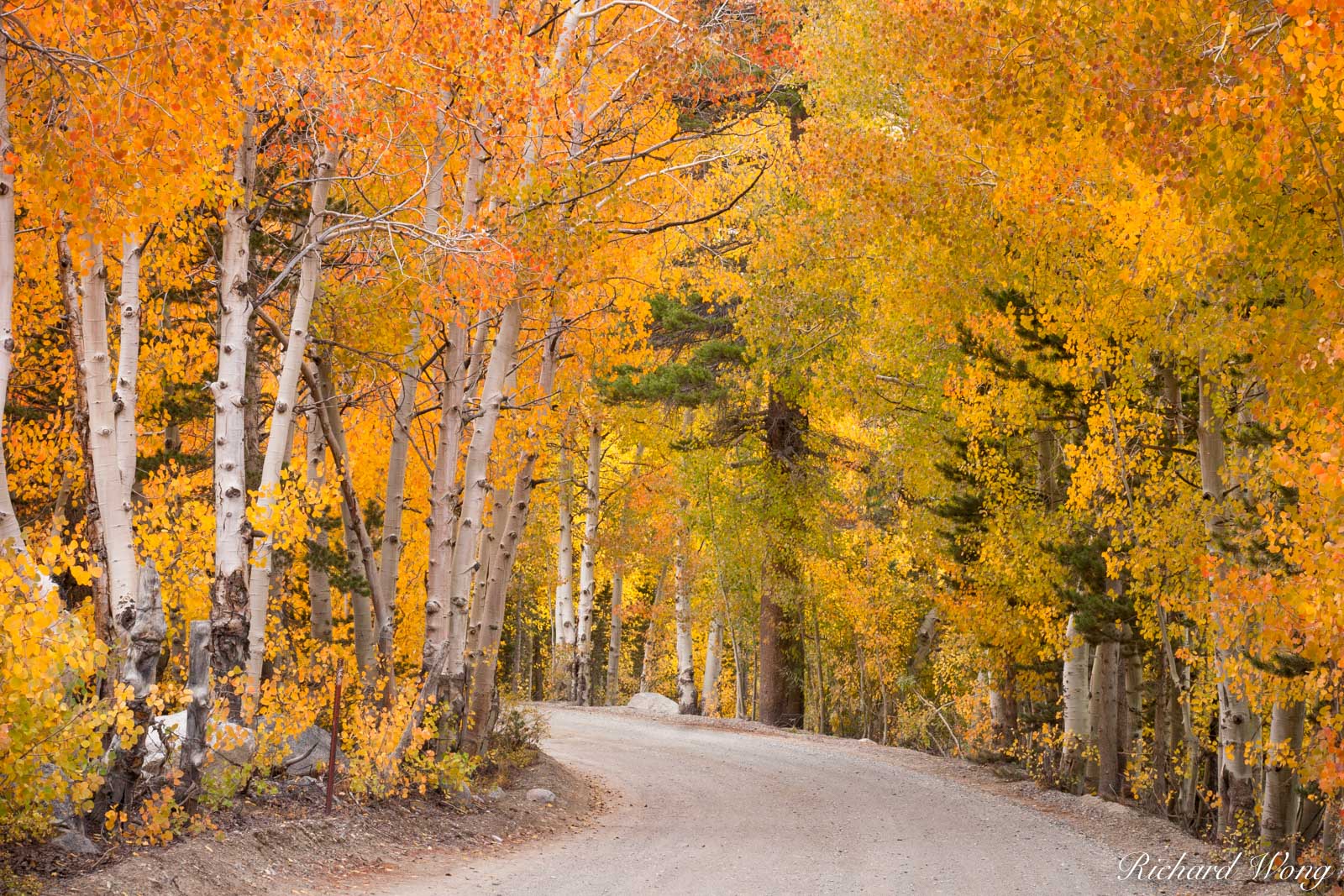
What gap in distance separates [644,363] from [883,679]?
474 inches

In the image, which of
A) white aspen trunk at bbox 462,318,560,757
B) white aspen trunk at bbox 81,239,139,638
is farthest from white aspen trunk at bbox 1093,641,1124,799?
white aspen trunk at bbox 81,239,139,638

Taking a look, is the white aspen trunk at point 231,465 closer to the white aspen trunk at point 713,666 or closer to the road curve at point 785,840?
the road curve at point 785,840

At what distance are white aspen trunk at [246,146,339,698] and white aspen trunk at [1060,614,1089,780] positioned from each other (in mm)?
9386

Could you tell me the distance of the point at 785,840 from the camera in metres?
10.3

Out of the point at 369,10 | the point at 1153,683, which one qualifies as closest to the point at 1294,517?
the point at 369,10

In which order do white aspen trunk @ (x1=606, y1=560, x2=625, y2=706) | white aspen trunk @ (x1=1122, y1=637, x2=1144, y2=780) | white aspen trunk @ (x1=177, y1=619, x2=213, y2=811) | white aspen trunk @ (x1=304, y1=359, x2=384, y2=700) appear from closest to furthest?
white aspen trunk @ (x1=177, y1=619, x2=213, y2=811) → white aspen trunk @ (x1=304, y1=359, x2=384, y2=700) → white aspen trunk @ (x1=1122, y1=637, x2=1144, y2=780) → white aspen trunk @ (x1=606, y1=560, x2=625, y2=706)

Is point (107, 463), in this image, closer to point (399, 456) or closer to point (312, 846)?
point (312, 846)

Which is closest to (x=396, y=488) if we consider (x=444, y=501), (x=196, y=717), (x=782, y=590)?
(x=444, y=501)

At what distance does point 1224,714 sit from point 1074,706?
398cm

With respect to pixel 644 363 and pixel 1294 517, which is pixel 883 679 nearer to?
pixel 644 363

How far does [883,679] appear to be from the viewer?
27297mm

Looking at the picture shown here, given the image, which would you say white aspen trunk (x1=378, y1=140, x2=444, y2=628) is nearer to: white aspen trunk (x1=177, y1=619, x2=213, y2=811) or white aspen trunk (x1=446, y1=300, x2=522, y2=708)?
white aspen trunk (x1=446, y1=300, x2=522, y2=708)

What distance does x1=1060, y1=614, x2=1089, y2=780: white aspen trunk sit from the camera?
14.2 meters

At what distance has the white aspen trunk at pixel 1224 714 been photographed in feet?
33.5
